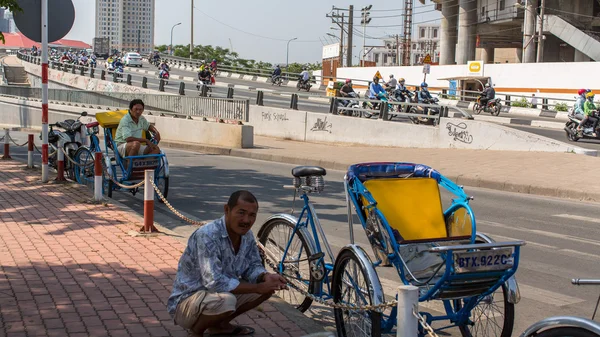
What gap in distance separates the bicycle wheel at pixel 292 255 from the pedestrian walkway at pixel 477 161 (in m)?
8.81

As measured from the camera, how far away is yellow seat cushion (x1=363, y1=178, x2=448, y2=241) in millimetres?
5582

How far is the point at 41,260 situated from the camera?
7.32 metres

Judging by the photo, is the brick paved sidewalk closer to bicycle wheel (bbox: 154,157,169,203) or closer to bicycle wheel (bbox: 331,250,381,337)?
bicycle wheel (bbox: 331,250,381,337)

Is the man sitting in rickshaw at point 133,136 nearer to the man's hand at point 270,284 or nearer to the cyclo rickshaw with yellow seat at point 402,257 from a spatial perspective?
the cyclo rickshaw with yellow seat at point 402,257

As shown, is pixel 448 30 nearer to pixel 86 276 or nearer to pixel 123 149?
pixel 123 149

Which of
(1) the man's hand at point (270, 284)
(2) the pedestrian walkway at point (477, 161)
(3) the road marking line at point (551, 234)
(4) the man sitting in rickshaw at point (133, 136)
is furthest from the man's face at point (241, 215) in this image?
(2) the pedestrian walkway at point (477, 161)

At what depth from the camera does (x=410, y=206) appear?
5641mm

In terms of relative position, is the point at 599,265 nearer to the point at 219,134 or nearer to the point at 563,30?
the point at 219,134

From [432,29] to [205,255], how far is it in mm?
163000

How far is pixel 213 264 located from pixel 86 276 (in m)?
2.40

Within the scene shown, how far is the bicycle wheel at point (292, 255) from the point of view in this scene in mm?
5887

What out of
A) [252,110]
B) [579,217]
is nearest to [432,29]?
[252,110]

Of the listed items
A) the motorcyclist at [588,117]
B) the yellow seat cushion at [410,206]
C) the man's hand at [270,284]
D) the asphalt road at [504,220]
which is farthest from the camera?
the motorcyclist at [588,117]

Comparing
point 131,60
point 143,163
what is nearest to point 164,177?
point 143,163
